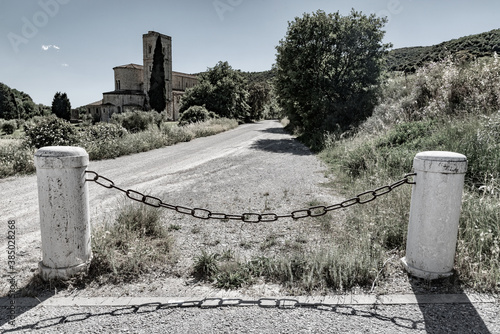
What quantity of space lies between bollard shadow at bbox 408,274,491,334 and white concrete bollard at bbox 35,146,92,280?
3.05 meters

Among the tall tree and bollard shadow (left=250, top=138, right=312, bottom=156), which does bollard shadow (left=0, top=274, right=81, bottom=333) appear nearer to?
bollard shadow (left=250, top=138, right=312, bottom=156)

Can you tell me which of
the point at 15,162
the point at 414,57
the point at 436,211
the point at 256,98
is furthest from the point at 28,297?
the point at 256,98

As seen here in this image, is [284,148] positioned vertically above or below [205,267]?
above

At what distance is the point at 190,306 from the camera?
105 inches

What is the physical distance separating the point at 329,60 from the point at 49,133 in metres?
14.1

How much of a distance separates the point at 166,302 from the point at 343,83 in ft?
56.0

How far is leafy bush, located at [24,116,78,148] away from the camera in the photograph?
36.7ft

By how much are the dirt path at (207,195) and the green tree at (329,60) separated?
21.1ft

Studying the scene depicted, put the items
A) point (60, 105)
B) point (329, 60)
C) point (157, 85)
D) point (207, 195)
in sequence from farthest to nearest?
point (60, 105) < point (157, 85) < point (329, 60) < point (207, 195)

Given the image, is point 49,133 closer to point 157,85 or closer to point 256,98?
point 157,85

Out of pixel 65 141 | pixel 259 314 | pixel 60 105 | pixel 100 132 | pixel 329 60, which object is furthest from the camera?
pixel 60 105

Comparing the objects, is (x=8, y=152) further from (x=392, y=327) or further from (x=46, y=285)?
(x=392, y=327)

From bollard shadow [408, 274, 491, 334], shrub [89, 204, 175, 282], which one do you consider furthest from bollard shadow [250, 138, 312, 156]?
bollard shadow [408, 274, 491, 334]

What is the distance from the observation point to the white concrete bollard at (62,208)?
2926 mm
